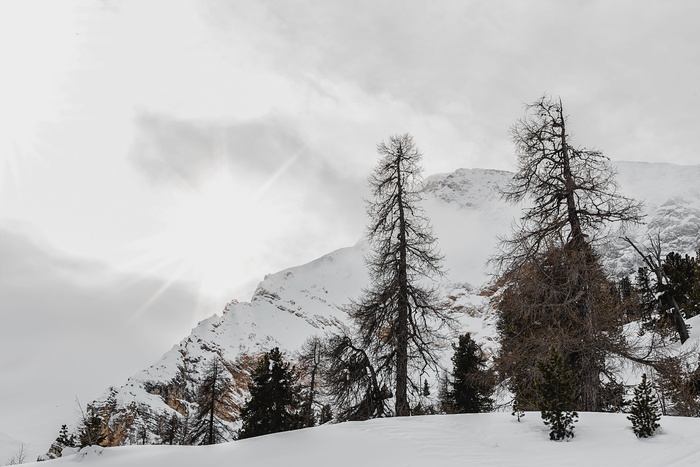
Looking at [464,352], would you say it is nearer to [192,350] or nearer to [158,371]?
[158,371]

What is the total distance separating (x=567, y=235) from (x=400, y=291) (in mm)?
5302

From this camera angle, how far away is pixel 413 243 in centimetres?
1374

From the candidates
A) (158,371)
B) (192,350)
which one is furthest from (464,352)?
(192,350)

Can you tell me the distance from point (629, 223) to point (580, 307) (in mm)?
2625

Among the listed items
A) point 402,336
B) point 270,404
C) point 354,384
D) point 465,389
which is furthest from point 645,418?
point 465,389

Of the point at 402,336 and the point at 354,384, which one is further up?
the point at 402,336

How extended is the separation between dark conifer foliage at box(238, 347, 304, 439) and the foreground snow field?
1127 cm

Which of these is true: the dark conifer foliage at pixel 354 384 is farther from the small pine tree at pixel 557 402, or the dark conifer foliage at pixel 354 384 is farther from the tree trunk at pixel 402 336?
the small pine tree at pixel 557 402

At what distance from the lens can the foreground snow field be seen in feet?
21.8

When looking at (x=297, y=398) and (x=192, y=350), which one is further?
(x=192, y=350)

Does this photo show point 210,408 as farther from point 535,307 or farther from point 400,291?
point 535,307

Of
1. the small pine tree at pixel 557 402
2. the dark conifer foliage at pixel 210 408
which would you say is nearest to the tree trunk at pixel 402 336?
the small pine tree at pixel 557 402

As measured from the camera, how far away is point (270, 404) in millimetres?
20531

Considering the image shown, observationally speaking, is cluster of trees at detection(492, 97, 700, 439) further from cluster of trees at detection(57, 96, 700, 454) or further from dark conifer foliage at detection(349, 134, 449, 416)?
dark conifer foliage at detection(349, 134, 449, 416)
